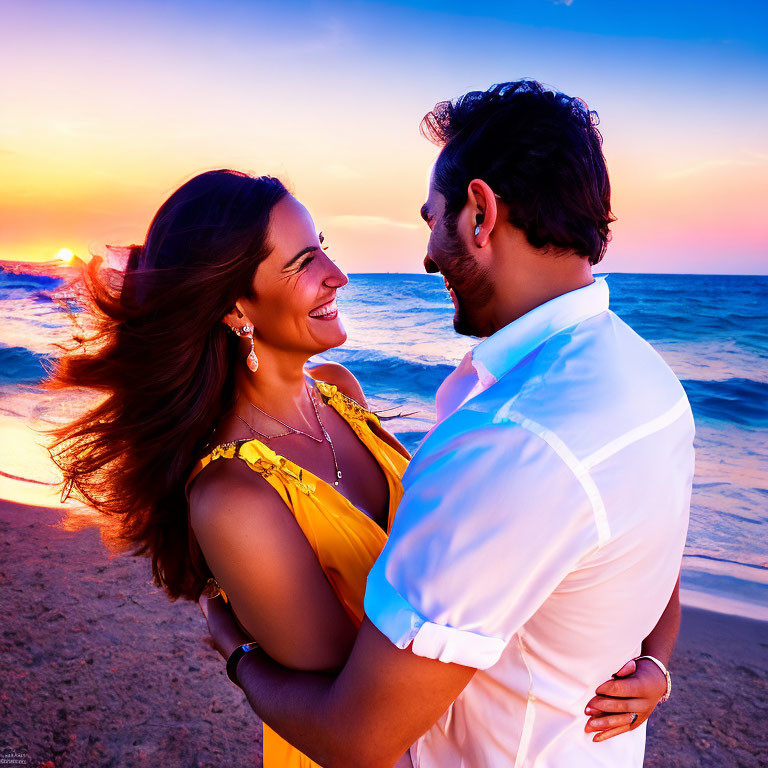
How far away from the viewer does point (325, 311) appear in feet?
7.89

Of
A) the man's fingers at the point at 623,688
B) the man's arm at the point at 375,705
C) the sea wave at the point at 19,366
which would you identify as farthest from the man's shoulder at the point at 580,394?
the sea wave at the point at 19,366

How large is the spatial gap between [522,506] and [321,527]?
113cm

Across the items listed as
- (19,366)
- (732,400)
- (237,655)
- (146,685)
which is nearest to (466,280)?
(237,655)

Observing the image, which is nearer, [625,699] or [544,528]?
[544,528]

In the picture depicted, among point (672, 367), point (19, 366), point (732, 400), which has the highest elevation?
point (732, 400)

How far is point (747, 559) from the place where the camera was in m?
5.78

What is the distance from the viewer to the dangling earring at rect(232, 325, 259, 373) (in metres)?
2.35

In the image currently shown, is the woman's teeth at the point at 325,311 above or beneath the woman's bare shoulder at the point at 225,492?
above

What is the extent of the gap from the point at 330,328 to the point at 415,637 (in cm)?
156

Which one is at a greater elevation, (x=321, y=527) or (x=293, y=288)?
(x=293, y=288)

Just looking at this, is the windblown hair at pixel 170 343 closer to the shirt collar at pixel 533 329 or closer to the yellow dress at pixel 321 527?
the yellow dress at pixel 321 527

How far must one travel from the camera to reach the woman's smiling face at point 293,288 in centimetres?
229

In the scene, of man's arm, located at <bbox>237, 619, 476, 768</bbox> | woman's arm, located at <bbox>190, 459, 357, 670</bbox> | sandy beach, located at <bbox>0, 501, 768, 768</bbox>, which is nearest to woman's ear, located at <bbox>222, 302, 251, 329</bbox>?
woman's arm, located at <bbox>190, 459, 357, 670</bbox>

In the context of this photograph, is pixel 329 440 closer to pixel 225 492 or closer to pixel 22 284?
pixel 225 492
